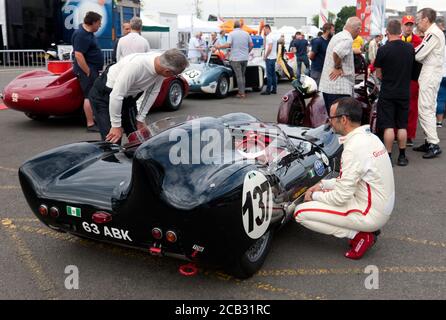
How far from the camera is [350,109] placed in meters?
3.35

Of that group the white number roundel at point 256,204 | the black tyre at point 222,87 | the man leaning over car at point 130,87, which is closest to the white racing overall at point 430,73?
the man leaning over car at point 130,87

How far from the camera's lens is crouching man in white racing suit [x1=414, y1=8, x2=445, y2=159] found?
235 inches

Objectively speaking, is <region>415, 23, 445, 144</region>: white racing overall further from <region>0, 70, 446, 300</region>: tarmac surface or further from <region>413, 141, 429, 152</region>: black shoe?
<region>0, 70, 446, 300</region>: tarmac surface

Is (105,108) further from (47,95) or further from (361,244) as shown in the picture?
(47,95)

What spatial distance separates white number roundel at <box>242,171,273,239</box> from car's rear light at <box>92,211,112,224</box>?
0.81 metres

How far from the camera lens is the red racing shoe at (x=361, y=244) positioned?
134 inches

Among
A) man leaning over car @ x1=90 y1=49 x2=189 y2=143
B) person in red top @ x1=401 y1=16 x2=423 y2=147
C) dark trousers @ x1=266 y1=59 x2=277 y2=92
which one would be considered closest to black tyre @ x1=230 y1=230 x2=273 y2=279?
man leaning over car @ x1=90 y1=49 x2=189 y2=143

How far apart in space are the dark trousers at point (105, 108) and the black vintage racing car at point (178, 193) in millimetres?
1102

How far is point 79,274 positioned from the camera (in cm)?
314

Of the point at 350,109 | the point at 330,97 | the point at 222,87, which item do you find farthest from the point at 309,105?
the point at 222,87

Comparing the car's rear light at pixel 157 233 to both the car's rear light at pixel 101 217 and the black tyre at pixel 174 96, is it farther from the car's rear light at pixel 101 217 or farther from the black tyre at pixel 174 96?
the black tyre at pixel 174 96

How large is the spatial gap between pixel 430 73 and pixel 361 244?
3587 mm

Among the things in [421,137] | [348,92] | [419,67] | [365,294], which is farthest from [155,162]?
[421,137]

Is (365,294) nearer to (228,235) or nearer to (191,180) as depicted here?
(228,235)
